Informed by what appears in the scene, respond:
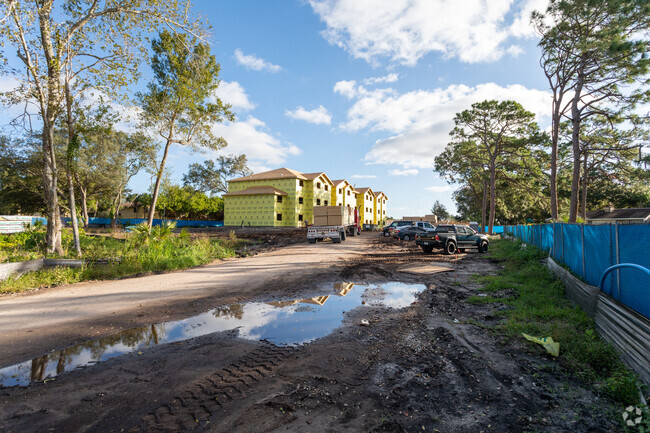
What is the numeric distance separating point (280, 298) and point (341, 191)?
159 feet

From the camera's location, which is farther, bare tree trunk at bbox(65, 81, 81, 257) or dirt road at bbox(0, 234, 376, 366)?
bare tree trunk at bbox(65, 81, 81, 257)

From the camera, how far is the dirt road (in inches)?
189

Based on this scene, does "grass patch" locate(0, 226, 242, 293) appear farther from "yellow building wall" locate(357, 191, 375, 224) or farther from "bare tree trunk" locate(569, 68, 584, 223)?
"yellow building wall" locate(357, 191, 375, 224)

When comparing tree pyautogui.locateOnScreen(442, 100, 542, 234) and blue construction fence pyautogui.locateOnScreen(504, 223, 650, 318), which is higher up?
tree pyautogui.locateOnScreen(442, 100, 542, 234)

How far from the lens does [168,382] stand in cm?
340

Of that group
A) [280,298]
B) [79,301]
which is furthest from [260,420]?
[79,301]

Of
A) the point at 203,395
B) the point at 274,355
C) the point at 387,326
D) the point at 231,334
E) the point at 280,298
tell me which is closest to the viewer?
the point at 203,395

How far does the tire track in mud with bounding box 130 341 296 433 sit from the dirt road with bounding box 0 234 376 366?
8.89 feet

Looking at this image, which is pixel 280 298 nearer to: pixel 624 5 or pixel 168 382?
pixel 168 382

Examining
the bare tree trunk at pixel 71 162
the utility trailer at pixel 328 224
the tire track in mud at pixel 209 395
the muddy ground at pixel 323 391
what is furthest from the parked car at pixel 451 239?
the bare tree trunk at pixel 71 162

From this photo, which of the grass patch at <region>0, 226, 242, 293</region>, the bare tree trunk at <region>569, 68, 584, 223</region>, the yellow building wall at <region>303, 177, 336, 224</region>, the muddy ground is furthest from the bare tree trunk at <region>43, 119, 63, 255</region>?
the yellow building wall at <region>303, 177, 336, 224</region>

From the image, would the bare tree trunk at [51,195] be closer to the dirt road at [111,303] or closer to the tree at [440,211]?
the dirt road at [111,303]

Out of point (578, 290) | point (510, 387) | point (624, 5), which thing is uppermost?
point (624, 5)

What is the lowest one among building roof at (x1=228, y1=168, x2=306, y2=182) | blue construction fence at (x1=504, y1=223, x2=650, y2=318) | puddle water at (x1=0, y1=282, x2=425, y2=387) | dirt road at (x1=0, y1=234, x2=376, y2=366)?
puddle water at (x1=0, y1=282, x2=425, y2=387)
